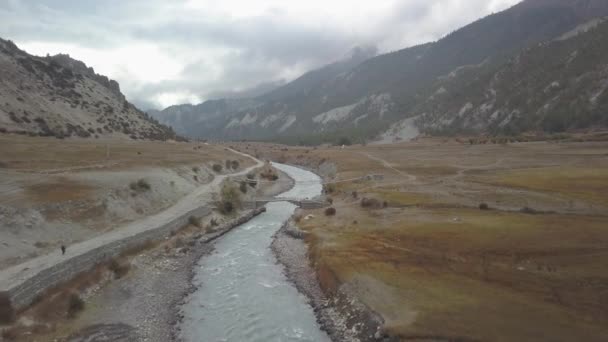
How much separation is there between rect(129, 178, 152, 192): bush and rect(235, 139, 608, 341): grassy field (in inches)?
1059

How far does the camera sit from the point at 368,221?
63500 millimetres

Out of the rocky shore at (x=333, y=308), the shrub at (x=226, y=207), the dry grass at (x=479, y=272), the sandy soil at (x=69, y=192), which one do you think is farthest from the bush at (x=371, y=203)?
the sandy soil at (x=69, y=192)

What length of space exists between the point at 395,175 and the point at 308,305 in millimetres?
83057

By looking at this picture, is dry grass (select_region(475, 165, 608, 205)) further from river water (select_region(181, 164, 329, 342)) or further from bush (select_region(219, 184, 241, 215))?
bush (select_region(219, 184, 241, 215))

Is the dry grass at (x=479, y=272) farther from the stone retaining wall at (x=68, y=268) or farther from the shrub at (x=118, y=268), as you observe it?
the stone retaining wall at (x=68, y=268)

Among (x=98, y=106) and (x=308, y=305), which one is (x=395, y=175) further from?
(x=98, y=106)

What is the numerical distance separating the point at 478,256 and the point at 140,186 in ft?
169

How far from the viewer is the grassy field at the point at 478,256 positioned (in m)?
29.1

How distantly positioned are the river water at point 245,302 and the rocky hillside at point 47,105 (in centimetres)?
9697

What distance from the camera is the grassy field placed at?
2911 centimetres

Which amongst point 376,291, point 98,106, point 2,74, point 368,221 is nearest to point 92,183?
point 368,221

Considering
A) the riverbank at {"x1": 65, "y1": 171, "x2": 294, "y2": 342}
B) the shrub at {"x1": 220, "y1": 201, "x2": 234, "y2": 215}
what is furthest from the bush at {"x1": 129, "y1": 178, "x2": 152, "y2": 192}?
the riverbank at {"x1": 65, "y1": 171, "x2": 294, "y2": 342}

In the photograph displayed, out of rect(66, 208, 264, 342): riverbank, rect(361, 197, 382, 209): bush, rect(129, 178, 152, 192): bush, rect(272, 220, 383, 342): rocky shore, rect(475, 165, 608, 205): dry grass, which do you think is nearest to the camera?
rect(272, 220, 383, 342): rocky shore

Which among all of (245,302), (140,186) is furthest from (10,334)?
(140,186)
